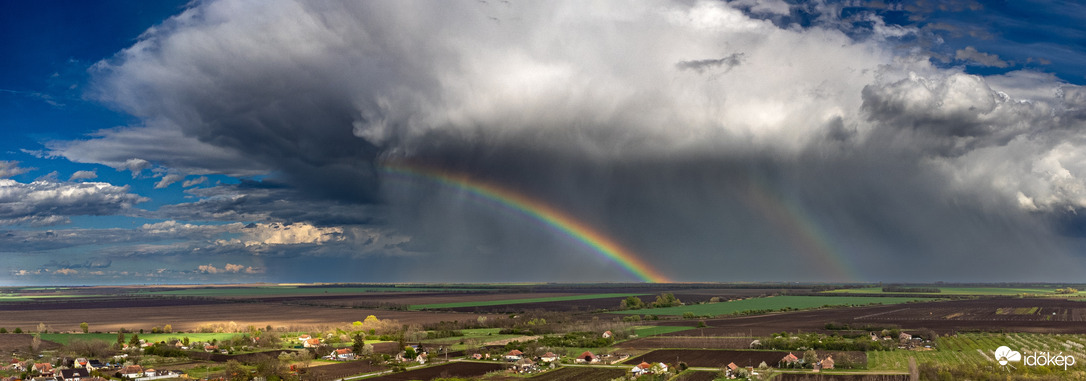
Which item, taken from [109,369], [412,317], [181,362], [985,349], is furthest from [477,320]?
[985,349]

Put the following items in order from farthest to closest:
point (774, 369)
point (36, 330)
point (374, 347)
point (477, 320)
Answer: point (477, 320) → point (36, 330) → point (374, 347) → point (774, 369)

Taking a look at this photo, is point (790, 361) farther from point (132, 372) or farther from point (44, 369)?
point (44, 369)

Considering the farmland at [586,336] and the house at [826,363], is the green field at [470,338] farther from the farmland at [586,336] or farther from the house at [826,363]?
the house at [826,363]

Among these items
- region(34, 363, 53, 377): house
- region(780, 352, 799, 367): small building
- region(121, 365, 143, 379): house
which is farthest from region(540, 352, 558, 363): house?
region(34, 363, 53, 377): house

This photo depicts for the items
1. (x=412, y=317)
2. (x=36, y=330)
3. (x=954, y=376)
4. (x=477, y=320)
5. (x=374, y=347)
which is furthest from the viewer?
(x=412, y=317)

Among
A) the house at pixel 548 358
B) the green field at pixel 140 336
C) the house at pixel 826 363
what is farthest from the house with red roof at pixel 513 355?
the green field at pixel 140 336

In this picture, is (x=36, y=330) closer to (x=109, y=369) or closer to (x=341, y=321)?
(x=341, y=321)

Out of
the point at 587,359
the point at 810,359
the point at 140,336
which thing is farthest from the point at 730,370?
the point at 140,336

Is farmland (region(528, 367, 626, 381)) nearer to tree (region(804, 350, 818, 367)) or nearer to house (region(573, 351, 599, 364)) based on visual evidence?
house (region(573, 351, 599, 364))
